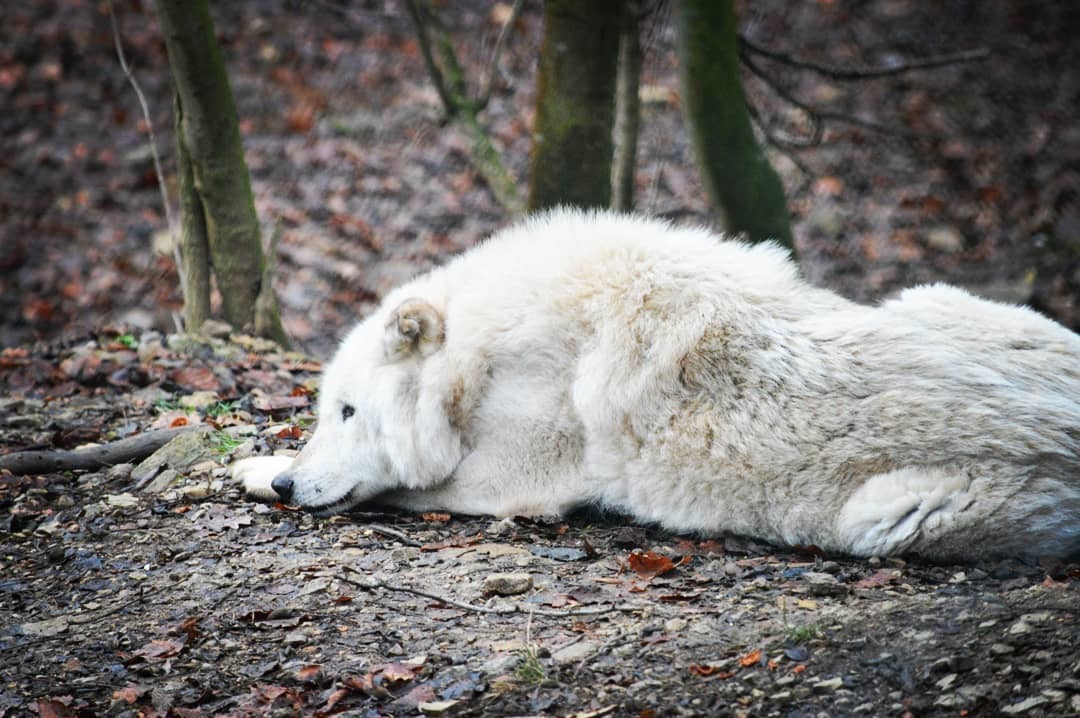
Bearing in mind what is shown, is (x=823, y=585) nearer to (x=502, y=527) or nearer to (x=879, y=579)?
(x=879, y=579)

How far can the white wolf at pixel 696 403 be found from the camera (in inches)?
164

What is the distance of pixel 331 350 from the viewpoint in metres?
9.17

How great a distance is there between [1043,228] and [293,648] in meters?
9.75

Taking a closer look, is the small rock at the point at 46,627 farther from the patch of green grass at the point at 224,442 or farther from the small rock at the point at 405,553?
the patch of green grass at the point at 224,442

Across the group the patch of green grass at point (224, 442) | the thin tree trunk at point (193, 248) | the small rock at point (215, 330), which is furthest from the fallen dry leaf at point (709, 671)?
the thin tree trunk at point (193, 248)

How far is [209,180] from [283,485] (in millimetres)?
3020

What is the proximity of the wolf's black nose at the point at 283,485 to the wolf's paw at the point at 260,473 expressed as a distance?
7 centimetres

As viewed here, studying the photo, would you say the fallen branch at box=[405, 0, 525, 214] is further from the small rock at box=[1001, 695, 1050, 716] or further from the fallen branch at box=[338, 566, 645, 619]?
the small rock at box=[1001, 695, 1050, 716]

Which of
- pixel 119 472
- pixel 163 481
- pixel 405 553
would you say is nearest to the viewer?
pixel 405 553

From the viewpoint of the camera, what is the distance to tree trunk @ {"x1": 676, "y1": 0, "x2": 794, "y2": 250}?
6.89 m

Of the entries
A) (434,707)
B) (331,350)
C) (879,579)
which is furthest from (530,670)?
(331,350)

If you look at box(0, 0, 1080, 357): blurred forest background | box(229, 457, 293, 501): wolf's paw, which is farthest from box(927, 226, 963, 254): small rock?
box(229, 457, 293, 501): wolf's paw

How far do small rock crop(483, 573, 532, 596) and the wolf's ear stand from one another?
4.54ft

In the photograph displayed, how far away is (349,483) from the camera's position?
5039 mm
